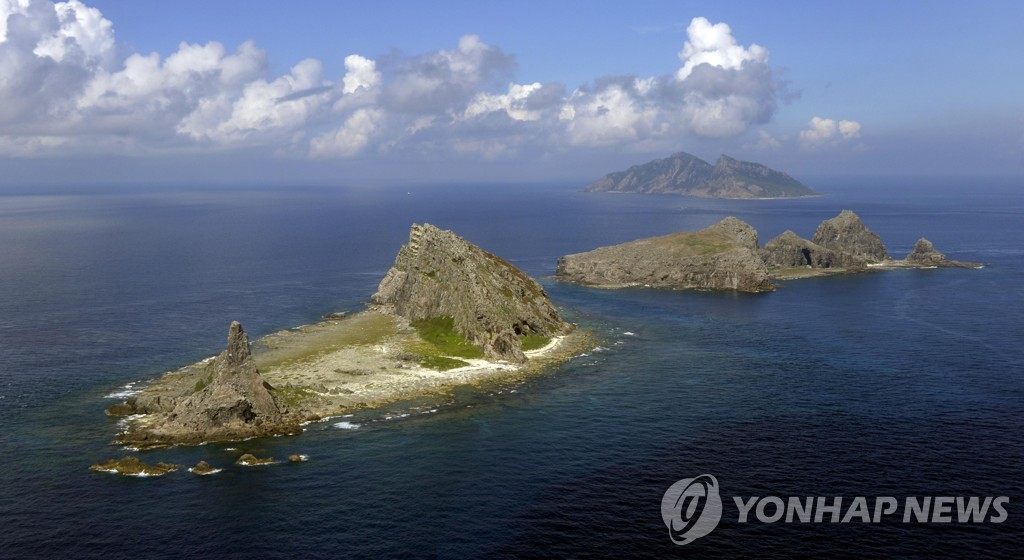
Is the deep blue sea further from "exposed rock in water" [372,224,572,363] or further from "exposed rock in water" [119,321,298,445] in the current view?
"exposed rock in water" [372,224,572,363]

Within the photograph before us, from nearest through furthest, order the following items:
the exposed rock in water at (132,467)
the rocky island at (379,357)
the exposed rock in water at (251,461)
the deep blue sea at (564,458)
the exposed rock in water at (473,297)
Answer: the deep blue sea at (564,458) → the exposed rock in water at (132,467) → the exposed rock in water at (251,461) → the rocky island at (379,357) → the exposed rock in water at (473,297)

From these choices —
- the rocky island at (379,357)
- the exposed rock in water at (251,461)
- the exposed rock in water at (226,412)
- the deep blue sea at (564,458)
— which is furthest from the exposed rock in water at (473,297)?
the exposed rock in water at (251,461)

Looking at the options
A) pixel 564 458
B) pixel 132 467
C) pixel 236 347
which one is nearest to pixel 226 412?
pixel 236 347

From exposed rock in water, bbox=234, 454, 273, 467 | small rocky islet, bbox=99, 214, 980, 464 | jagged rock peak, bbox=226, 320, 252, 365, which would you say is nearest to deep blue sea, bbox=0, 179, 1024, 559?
exposed rock in water, bbox=234, 454, 273, 467

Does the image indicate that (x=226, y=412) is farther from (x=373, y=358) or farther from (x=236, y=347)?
(x=373, y=358)

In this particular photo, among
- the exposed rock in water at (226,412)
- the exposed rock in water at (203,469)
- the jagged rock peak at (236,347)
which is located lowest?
the exposed rock in water at (203,469)

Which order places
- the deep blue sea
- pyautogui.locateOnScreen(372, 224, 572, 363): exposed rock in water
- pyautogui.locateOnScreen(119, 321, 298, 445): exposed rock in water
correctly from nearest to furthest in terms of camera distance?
1. the deep blue sea
2. pyautogui.locateOnScreen(119, 321, 298, 445): exposed rock in water
3. pyautogui.locateOnScreen(372, 224, 572, 363): exposed rock in water

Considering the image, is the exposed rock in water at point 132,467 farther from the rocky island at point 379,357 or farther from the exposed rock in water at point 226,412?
the exposed rock in water at point 226,412
